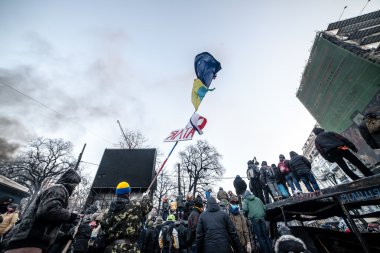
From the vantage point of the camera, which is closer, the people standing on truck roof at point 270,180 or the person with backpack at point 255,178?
the people standing on truck roof at point 270,180

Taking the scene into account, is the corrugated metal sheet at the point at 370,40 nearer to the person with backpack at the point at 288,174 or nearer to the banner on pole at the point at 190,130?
the person with backpack at the point at 288,174

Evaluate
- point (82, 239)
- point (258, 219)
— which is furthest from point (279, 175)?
point (82, 239)

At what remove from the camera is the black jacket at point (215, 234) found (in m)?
3.40

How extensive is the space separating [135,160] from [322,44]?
29.9m

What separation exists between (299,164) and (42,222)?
7.17 m

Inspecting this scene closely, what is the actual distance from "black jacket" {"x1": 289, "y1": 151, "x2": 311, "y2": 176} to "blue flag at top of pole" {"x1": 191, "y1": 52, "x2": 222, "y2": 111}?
412 cm

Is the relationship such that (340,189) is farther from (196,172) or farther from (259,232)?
(196,172)

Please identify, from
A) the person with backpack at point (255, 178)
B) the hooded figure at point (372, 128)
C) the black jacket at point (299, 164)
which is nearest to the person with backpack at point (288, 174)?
the black jacket at point (299, 164)

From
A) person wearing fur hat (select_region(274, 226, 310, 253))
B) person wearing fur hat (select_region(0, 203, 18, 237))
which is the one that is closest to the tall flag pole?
person wearing fur hat (select_region(274, 226, 310, 253))

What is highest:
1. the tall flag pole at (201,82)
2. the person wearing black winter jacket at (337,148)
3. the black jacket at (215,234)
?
the tall flag pole at (201,82)

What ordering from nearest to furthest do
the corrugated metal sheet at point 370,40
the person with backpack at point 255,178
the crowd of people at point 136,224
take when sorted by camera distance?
the crowd of people at point 136,224 < the person with backpack at point 255,178 < the corrugated metal sheet at point 370,40

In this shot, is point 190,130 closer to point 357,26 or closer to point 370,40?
point 370,40

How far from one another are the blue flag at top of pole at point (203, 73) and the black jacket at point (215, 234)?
410cm

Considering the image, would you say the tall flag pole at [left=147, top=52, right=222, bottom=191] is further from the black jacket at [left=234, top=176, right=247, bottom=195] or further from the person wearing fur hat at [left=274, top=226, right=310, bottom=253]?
the person wearing fur hat at [left=274, top=226, right=310, bottom=253]
